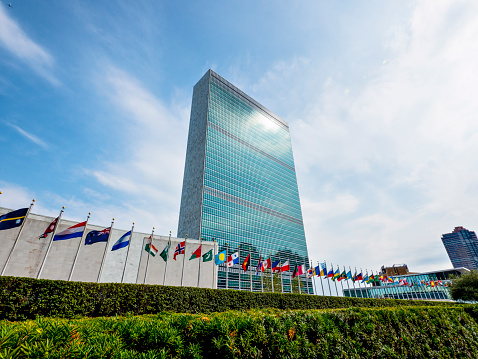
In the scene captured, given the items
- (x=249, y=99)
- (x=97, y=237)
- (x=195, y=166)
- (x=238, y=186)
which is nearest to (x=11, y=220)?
(x=97, y=237)

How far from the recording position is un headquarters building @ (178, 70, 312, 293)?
252 feet

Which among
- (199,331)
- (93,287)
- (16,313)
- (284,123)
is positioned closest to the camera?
Result: (199,331)

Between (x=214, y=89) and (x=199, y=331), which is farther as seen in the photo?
(x=214, y=89)

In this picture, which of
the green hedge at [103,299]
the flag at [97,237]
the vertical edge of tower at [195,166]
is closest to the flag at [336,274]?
the green hedge at [103,299]

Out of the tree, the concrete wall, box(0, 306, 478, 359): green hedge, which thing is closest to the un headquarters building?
the concrete wall

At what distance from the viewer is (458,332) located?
31.7ft

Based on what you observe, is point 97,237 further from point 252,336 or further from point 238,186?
point 238,186

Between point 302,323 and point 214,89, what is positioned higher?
point 214,89

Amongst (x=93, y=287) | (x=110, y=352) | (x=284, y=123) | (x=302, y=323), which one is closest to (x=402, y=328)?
(x=302, y=323)

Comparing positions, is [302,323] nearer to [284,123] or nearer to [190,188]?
[190,188]

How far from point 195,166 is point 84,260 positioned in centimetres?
5977

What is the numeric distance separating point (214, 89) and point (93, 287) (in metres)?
96.1

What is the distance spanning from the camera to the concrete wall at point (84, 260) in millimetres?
26172

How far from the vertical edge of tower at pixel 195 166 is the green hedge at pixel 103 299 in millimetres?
52816
